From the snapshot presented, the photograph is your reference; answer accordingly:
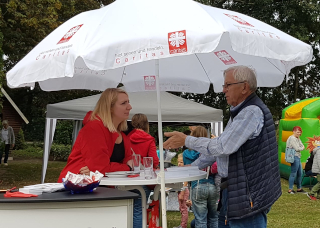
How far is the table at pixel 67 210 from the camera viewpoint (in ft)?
A: 9.62

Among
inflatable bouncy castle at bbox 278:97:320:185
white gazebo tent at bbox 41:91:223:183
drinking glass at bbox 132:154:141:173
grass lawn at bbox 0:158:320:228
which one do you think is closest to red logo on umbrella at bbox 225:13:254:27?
drinking glass at bbox 132:154:141:173

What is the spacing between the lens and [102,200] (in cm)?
301

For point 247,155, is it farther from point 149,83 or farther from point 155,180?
point 149,83

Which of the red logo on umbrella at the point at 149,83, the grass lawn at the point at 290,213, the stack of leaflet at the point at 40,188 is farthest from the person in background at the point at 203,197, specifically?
the stack of leaflet at the point at 40,188

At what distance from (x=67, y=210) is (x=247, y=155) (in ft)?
4.23

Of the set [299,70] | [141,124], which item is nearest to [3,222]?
[141,124]

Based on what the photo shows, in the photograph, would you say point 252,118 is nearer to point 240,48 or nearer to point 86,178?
point 240,48

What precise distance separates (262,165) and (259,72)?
1.98 meters

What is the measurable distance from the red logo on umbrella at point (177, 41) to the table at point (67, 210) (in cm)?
107

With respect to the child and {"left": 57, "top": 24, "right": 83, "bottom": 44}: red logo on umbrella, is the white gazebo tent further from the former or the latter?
{"left": 57, "top": 24, "right": 83, "bottom": 44}: red logo on umbrella

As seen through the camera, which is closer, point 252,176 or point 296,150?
point 252,176

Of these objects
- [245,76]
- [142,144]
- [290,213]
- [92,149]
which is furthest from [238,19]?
[290,213]

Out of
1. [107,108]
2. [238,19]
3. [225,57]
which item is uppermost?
[238,19]

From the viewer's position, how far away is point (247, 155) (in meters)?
3.00
